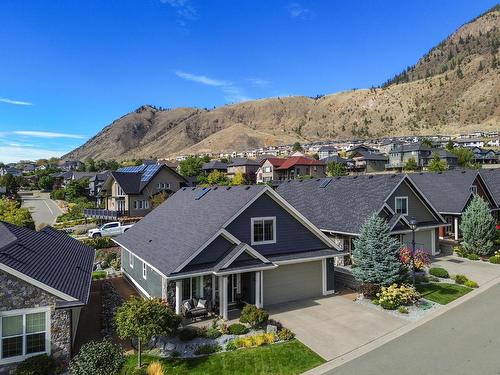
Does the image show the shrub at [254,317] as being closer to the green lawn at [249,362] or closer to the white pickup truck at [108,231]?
the green lawn at [249,362]

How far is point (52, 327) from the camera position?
13289 mm

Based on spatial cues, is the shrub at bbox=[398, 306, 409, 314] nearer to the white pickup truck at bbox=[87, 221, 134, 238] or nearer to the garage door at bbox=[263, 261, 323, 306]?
the garage door at bbox=[263, 261, 323, 306]

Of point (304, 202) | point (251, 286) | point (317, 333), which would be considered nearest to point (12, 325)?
point (251, 286)

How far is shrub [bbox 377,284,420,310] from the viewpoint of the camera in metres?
19.6

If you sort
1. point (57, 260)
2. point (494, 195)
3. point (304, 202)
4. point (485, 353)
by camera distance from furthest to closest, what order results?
point (494, 195)
point (304, 202)
point (57, 260)
point (485, 353)

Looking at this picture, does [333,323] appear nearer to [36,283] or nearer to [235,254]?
[235,254]

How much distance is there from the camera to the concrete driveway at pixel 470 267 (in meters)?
25.8

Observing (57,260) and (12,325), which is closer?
(12,325)

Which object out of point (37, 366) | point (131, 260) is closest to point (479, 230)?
point (131, 260)

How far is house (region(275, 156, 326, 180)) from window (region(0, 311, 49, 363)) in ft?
286

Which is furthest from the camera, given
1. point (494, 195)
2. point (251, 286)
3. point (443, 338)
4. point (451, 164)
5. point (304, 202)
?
point (451, 164)

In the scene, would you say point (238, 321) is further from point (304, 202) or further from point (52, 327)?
point (304, 202)

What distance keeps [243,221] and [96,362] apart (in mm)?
10514

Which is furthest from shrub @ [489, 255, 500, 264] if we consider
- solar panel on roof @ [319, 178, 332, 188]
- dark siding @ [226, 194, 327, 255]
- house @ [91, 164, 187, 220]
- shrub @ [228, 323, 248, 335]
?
house @ [91, 164, 187, 220]
